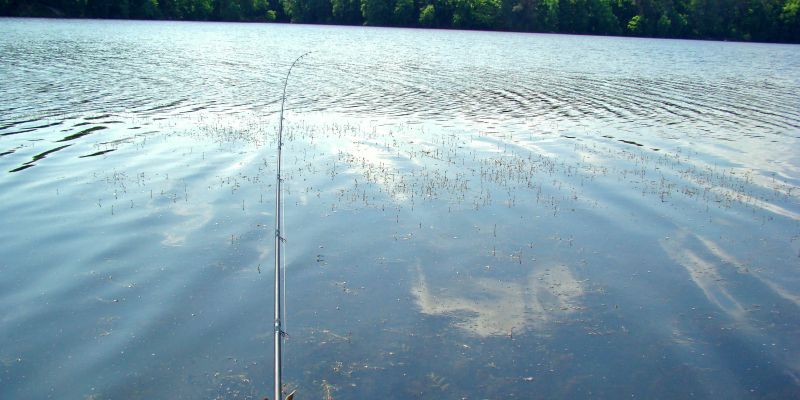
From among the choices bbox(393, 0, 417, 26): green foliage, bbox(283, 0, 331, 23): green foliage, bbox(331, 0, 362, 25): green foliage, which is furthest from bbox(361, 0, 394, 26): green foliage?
bbox(283, 0, 331, 23): green foliage

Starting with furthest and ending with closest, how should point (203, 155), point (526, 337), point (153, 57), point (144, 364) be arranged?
point (153, 57), point (203, 155), point (526, 337), point (144, 364)

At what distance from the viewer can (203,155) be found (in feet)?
64.3

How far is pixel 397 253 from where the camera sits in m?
12.8

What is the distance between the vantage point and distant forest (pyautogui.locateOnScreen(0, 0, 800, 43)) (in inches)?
5049

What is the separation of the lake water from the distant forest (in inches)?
4345

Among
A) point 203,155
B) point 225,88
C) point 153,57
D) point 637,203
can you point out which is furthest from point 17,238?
point 153,57

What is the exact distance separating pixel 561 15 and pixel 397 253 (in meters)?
132

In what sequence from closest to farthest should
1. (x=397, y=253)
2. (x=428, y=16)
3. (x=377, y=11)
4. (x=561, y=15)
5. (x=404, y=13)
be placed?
1. (x=397, y=253)
2. (x=428, y=16)
3. (x=561, y=15)
4. (x=404, y=13)
5. (x=377, y=11)

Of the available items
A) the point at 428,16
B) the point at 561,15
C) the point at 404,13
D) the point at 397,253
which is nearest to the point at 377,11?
the point at 404,13

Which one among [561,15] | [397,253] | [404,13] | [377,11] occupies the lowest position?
[397,253]

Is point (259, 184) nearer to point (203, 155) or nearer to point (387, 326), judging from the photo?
point (203, 155)

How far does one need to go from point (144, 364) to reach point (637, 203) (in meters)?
12.0

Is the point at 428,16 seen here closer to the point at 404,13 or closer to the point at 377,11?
the point at 404,13

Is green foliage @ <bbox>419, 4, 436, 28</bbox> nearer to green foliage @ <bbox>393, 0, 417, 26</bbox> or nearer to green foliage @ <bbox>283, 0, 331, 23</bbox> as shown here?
green foliage @ <bbox>393, 0, 417, 26</bbox>
